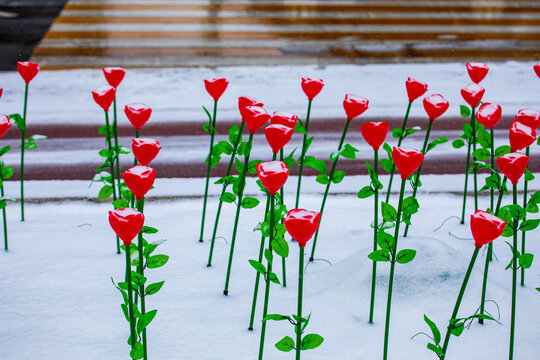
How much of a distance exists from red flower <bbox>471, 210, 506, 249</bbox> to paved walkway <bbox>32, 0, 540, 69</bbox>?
4.61 m

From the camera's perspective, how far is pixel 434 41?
6812 mm

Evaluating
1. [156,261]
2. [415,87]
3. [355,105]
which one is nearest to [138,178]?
[156,261]

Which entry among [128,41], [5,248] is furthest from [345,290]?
[128,41]

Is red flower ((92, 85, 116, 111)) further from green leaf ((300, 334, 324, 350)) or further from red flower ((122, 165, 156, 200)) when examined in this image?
green leaf ((300, 334, 324, 350))

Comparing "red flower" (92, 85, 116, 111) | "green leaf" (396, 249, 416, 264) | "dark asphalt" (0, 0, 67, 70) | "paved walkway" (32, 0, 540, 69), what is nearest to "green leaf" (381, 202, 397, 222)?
"green leaf" (396, 249, 416, 264)

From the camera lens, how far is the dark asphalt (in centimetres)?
604

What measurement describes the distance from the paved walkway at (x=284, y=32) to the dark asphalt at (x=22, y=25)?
0.44ft

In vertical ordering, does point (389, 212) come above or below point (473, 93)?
below

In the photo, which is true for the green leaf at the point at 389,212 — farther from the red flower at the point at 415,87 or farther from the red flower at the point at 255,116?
the red flower at the point at 415,87

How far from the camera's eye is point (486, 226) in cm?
135

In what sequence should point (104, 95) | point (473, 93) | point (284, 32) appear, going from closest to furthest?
point (104, 95)
point (473, 93)
point (284, 32)

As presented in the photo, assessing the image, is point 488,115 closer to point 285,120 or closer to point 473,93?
point 473,93

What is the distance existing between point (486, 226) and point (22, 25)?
6.86 metres

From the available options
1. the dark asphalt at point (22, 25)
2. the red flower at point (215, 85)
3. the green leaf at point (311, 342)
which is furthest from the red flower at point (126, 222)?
the dark asphalt at point (22, 25)
